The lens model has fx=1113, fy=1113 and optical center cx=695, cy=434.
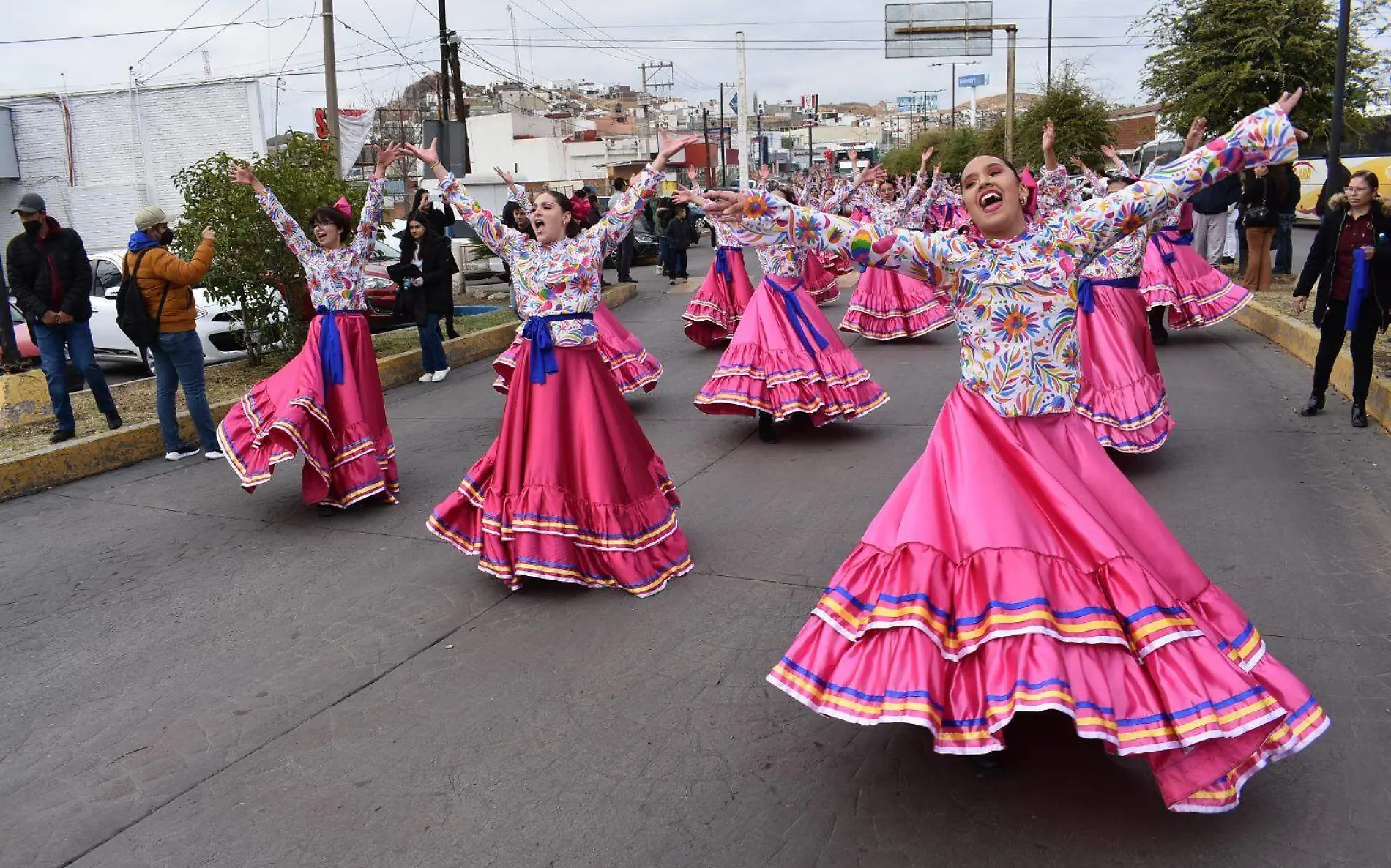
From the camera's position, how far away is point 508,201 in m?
10.9

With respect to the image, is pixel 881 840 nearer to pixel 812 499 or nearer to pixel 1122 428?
pixel 812 499

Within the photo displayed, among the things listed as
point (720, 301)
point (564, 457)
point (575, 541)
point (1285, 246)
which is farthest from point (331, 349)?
point (1285, 246)

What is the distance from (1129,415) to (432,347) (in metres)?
7.54

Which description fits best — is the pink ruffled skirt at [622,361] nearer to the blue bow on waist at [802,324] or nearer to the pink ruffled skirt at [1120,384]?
the blue bow on waist at [802,324]

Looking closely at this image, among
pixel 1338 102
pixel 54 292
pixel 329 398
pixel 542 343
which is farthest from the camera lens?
pixel 1338 102

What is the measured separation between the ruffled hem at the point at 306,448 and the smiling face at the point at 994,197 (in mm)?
4428

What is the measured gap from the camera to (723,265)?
38.8 ft

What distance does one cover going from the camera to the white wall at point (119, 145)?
25516 millimetres

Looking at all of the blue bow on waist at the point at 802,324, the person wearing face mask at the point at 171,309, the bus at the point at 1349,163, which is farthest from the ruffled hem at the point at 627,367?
the bus at the point at 1349,163

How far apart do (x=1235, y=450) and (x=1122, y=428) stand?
3.55 ft

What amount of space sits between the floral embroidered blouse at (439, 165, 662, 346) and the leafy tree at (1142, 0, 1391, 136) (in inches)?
525

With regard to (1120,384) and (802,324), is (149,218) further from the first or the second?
(1120,384)

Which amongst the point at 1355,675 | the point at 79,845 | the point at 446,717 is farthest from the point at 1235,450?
the point at 79,845

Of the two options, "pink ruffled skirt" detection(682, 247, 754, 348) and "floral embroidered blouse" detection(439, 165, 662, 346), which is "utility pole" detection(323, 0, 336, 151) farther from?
"floral embroidered blouse" detection(439, 165, 662, 346)
